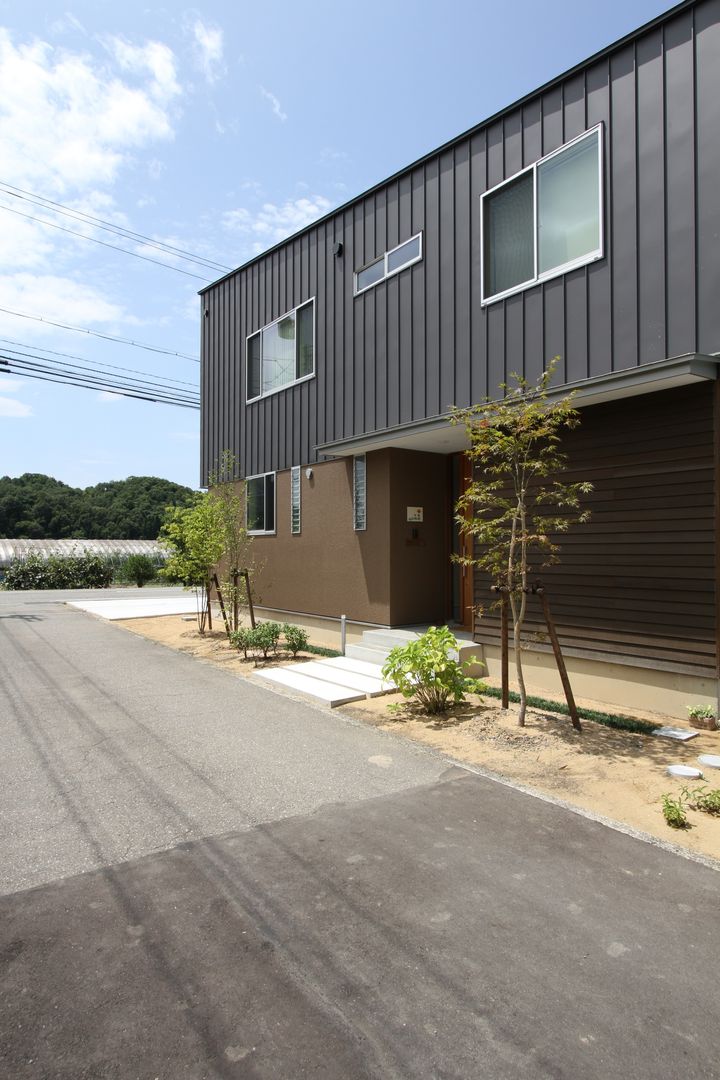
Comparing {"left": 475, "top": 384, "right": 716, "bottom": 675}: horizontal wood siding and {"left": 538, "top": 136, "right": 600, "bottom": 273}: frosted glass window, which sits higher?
{"left": 538, "top": 136, "right": 600, "bottom": 273}: frosted glass window

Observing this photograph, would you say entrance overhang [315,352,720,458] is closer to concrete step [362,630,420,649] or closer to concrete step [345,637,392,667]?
concrete step [362,630,420,649]

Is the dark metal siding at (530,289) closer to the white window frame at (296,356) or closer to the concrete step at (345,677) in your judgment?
the white window frame at (296,356)

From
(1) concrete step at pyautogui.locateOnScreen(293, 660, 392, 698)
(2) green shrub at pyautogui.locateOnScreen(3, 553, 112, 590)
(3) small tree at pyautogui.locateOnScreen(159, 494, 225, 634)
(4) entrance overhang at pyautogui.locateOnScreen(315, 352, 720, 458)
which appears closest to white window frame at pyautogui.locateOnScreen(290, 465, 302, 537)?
(3) small tree at pyautogui.locateOnScreen(159, 494, 225, 634)

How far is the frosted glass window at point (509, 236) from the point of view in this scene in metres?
7.02

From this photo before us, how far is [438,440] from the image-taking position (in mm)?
8438

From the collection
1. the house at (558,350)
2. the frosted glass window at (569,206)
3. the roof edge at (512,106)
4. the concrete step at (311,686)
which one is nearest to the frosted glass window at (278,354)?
the house at (558,350)

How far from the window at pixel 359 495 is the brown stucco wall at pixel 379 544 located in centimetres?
11

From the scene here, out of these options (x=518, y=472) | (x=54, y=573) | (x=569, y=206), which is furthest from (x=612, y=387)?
(x=54, y=573)

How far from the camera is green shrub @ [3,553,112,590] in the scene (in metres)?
25.4

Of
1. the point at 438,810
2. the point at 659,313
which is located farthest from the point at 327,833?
the point at 659,313

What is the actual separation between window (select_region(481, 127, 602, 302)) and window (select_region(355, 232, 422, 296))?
1232mm

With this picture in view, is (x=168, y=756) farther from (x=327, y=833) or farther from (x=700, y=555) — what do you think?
(x=700, y=555)

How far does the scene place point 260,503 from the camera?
12.1m

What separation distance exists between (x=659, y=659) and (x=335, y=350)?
663 cm
